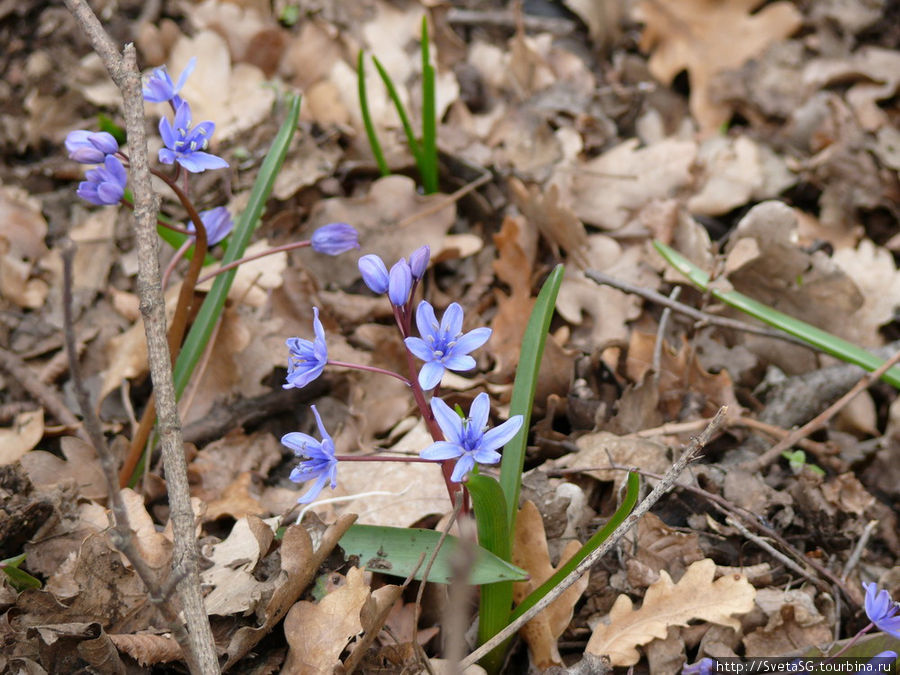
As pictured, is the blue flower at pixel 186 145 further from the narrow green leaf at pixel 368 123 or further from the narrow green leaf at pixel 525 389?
the narrow green leaf at pixel 368 123

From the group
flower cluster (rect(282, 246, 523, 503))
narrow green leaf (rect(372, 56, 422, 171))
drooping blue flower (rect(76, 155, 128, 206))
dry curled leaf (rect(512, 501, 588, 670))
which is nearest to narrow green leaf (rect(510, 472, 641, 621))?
dry curled leaf (rect(512, 501, 588, 670))

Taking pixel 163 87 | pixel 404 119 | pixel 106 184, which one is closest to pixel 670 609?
pixel 106 184

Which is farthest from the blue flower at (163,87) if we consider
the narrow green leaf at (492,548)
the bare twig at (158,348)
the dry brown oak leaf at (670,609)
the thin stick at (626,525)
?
the dry brown oak leaf at (670,609)

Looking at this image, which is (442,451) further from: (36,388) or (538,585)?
(36,388)

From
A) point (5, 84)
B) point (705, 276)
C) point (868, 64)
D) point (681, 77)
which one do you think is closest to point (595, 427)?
point (705, 276)

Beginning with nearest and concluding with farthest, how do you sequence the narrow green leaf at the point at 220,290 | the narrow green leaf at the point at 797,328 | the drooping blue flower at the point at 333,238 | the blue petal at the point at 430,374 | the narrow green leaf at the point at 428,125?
the blue petal at the point at 430,374, the drooping blue flower at the point at 333,238, the narrow green leaf at the point at 220,290, the narrow green leaf at the point at 797,328, the narrow green leaf at the point at 428,125

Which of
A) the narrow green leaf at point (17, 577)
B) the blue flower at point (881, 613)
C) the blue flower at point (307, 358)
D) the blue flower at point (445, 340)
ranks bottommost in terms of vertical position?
the blue flower at point (881, 613)
